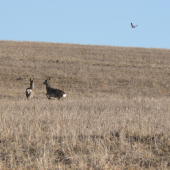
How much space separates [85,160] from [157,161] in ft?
3.93

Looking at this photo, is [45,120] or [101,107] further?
[101,107]

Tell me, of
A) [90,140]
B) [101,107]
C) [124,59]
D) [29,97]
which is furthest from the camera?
[124,59]

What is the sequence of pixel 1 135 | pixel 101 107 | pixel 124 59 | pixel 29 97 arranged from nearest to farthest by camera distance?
pixel 1 135
pixel 101 107
pixel 29 97
pixel 124 59

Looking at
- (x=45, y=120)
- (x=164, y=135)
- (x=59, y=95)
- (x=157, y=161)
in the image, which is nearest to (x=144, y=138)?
(x=164, y=135)

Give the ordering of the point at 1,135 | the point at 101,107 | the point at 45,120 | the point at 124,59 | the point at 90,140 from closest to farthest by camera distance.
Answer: the point at 90,140 < the point at 1,135 < the point at 45,120 < the point at 101,107 < the point at 124,59

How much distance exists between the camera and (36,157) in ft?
16.4

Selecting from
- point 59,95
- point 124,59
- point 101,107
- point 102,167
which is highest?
point 124,59

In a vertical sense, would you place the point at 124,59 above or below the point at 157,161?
above

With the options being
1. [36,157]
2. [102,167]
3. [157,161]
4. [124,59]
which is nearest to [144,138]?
[157,161]

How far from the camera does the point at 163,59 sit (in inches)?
1316

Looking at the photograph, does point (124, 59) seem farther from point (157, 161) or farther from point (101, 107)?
point (157, 161)

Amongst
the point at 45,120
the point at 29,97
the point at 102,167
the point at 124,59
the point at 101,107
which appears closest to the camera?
the point at 102,167

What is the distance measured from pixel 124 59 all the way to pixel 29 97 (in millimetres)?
19232

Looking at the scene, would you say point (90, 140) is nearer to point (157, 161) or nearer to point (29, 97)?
point (157, 161)
